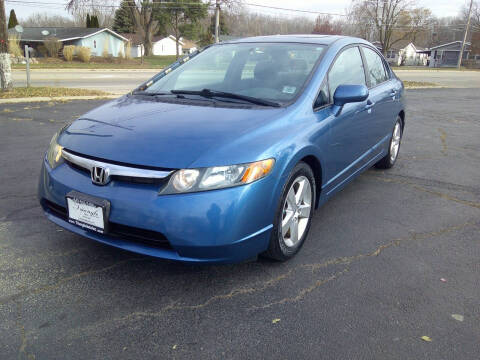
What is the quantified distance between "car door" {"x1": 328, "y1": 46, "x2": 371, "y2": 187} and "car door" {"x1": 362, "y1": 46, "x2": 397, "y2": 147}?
19 cm

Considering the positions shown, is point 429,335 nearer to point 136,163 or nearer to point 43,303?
point 136,163

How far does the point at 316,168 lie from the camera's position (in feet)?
Answer: 10.4

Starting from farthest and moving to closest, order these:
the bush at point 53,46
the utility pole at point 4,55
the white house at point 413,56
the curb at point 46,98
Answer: the white house at point 413,56 < the bush at point 53,46 < the utility pole at point 4,55 < the curb at point 46,98

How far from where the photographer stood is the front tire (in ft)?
8.89

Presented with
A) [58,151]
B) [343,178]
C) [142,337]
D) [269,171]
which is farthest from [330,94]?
[142,337]

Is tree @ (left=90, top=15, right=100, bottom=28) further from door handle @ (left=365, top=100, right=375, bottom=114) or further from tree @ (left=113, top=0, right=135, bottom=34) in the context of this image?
door handle @ (left=365, top=100, right=375, bottom=114)

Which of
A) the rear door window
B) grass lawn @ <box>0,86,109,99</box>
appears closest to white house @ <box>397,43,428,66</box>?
grass lawn @ <box>0,86,109,99</box>

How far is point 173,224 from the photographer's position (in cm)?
228

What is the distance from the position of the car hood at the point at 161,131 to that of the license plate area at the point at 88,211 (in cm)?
26

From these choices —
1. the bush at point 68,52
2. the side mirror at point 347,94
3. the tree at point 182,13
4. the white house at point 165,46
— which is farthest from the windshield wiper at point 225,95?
the white house at point 165,46

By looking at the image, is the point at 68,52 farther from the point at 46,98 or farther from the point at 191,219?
the point at 191,219

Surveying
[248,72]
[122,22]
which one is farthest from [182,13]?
[248,72]

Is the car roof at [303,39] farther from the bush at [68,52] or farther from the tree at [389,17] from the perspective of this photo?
the tree at [389,17]

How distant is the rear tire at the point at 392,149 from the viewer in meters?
5.33
